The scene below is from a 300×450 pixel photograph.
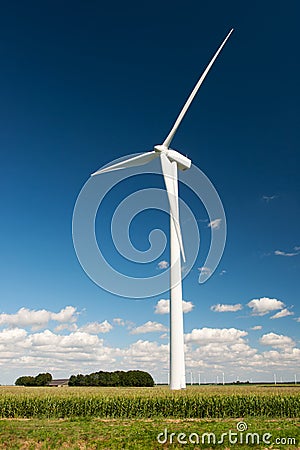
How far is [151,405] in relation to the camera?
113 feet

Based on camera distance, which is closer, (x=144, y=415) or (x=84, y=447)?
(x=84, y=447)

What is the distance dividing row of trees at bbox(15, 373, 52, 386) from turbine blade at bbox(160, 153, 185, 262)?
6095 centimetres

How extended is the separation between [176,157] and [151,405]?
23.8 m

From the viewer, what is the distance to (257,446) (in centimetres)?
2325

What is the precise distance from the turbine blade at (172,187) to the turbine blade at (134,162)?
3.86ft

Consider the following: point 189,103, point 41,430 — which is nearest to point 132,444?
point 41,430

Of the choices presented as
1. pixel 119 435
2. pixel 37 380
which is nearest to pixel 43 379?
pixel 37 380

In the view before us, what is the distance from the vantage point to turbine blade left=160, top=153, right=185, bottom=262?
43312 mm

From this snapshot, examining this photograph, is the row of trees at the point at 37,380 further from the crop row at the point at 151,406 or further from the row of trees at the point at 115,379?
the crop row at the point at 151,406

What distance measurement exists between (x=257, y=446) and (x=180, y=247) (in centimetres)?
2198

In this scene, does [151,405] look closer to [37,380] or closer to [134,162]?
[134,162]

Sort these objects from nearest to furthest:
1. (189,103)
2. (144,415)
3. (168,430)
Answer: (168,430) < (144,415) < (189,103)

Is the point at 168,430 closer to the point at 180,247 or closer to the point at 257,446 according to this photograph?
the point at 257,446

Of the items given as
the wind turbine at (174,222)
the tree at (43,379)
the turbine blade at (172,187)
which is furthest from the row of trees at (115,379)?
the turbine blade at (172,187)
